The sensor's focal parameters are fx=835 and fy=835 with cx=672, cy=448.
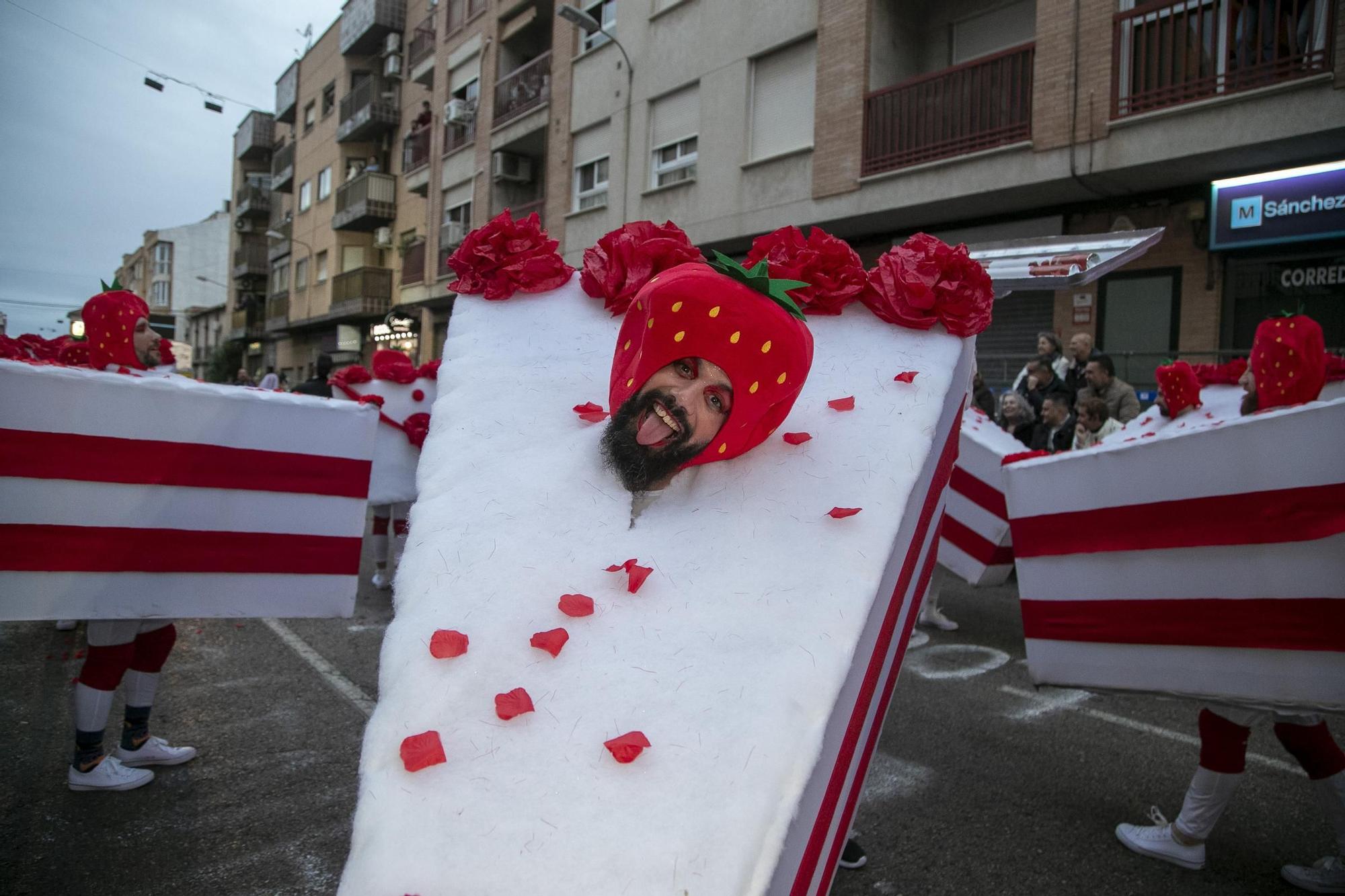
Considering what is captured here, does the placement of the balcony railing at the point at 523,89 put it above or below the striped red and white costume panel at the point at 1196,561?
above

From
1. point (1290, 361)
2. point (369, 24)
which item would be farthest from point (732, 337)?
point (369, 24)

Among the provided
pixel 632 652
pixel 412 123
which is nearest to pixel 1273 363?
pixel 632 652

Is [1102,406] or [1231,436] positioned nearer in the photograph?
[1231,436]

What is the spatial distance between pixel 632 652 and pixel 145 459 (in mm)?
2282

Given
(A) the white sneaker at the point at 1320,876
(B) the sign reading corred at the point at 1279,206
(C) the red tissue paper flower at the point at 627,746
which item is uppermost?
(B) the sign reading corred at the point at 1279,206

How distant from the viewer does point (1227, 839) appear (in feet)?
9.73

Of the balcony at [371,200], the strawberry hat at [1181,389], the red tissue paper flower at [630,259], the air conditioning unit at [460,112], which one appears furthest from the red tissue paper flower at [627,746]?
the balcony at [371,200]

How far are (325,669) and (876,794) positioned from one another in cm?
311

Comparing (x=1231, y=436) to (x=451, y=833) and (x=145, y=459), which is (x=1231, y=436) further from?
(x=145, y=459)

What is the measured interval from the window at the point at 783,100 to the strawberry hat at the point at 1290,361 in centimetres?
998

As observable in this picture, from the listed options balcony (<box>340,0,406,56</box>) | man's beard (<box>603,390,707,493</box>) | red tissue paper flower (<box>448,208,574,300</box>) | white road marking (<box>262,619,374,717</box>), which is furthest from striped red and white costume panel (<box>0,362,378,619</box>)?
balcony (<box>340,0,406,56</box>)

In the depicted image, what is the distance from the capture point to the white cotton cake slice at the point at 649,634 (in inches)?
46.9

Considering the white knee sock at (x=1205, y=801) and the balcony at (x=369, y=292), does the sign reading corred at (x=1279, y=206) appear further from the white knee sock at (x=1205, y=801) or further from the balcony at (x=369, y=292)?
the balcony at (x=369, y=292)

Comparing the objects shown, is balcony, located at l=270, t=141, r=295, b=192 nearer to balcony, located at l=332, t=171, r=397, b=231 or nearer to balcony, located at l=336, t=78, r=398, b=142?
balcony, located at l=336, t=78, r=398, b=142
